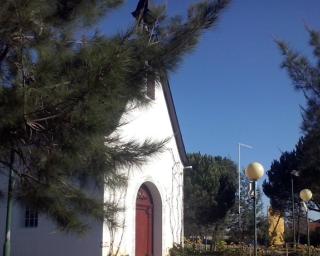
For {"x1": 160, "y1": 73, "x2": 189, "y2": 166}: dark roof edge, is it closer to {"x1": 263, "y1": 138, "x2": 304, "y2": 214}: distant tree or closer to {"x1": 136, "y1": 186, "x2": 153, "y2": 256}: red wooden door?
{"x1": 136, "y1": 186, "x2": 153, "y2": 256}: red wooden door

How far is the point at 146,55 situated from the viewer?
31.0 feet

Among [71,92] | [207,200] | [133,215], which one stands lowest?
[133,215]

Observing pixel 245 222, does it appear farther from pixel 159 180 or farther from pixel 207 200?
pixel 159 180

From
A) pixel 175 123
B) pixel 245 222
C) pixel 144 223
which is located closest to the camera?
pixel 144 223

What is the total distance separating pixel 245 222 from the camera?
39.0 meters

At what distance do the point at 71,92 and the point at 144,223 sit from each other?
12221mm

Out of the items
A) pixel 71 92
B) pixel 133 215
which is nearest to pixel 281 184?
pixel 133 215

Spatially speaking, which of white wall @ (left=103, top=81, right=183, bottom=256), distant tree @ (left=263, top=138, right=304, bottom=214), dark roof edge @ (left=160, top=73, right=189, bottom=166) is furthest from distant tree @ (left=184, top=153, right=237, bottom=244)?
white wall @ (left=103, top=81, right=183, bottom=256)

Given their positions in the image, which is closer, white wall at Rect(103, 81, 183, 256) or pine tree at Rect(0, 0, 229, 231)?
pine tree at Rect(0, 0, 229, 231)

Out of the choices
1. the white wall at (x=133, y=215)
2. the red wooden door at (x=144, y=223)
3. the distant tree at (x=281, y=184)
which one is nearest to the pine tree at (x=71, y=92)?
the white wall at (x=133, y=215)

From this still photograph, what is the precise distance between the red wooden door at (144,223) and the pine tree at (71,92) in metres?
9.09

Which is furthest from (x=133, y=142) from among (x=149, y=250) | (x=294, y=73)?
(x=149, y=250)

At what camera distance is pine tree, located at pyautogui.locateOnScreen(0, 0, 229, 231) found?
7.53m

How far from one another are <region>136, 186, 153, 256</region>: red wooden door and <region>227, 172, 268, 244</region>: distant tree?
15252 millimetres
